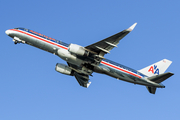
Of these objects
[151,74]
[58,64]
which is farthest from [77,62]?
[151,74]

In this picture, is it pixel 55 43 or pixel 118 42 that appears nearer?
pixel 118 42

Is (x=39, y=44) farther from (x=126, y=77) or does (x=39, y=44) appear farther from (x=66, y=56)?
(x=126, y=77)

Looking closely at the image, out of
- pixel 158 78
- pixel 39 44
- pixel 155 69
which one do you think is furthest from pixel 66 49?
pixel 155 69

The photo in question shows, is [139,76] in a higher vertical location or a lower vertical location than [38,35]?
lower

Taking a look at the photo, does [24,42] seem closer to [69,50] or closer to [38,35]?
[38,35]

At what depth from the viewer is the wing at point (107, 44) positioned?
43.9 m

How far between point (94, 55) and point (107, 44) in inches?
143

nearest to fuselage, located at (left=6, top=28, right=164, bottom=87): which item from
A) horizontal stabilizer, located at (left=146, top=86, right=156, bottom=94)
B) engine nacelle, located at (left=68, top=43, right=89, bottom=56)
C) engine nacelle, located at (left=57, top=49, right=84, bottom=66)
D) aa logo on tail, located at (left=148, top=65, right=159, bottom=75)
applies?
engine nacelle, located at (left=57, top=49, right=84, bottom=66)

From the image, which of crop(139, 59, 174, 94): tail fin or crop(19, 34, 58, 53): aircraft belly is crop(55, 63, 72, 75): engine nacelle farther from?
crop(139, 59, 174, 94): tail fin

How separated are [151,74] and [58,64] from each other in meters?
20.3

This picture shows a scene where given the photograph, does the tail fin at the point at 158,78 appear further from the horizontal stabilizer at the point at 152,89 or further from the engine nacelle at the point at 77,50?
the engine nacelle at the point at 77,50

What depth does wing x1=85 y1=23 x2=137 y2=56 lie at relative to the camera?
43.9m

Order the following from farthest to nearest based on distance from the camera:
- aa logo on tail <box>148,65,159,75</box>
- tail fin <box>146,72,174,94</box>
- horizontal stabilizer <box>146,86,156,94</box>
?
aa logo on tail <box>148,65,159,75</box> < horizontal stabilizer <box>146,86,156,94</box> < tail fin <box>146,72,174,94</box>

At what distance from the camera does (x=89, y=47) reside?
47.7 meters
